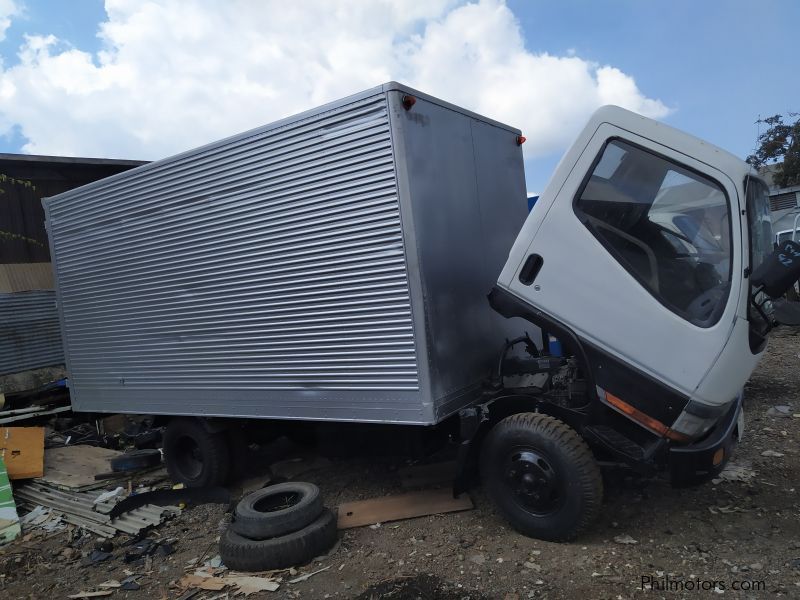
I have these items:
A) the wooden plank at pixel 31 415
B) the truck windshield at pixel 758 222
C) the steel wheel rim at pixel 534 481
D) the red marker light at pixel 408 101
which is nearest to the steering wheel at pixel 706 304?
the truck windshield at pixel 758 222

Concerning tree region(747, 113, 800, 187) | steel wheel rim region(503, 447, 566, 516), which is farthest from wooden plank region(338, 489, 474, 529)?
tree region(747, 113, 800, 187)

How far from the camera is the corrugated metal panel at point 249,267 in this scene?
385cm

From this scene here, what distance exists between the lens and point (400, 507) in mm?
4504

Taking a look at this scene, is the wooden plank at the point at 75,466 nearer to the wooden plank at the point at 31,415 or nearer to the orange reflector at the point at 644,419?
the wooden plank at the point at 31,415

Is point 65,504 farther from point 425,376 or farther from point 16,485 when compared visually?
point 425,376

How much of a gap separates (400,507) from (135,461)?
3529 mm

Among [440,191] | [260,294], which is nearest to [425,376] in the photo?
[440,191]

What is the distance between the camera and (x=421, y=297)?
372 cm

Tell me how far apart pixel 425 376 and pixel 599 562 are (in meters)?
1.54

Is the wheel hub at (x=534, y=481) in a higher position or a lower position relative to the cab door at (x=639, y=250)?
lower

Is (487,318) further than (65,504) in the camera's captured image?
No

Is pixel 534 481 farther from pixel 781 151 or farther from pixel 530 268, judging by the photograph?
pixel 781 151

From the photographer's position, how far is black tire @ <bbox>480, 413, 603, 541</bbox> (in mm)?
3537

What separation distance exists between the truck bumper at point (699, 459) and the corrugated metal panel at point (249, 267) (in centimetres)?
167
